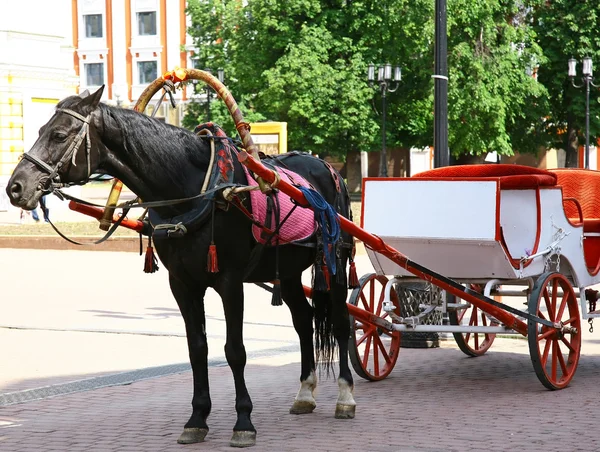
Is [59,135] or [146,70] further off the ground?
[146,70]

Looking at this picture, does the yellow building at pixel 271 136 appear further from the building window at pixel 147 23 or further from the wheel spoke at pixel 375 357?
the building window at pixel 147 23

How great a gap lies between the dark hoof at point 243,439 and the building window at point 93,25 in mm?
66145

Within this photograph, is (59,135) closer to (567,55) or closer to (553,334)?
(553,334)

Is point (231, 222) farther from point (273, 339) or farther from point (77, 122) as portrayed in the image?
point (273, 339)

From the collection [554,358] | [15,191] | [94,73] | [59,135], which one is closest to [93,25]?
[94,73]

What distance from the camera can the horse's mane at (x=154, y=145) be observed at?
6.69m

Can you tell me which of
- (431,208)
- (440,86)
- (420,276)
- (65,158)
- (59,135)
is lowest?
(420,276)

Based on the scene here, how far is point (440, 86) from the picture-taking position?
11.4 meters

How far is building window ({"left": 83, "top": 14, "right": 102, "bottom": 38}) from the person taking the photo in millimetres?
70062

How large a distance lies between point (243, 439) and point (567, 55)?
40.8 meters

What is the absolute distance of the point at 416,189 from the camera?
348 inches

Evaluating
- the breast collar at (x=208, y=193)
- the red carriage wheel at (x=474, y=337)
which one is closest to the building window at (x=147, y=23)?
the red carriage wheel at (x=474, y=337)

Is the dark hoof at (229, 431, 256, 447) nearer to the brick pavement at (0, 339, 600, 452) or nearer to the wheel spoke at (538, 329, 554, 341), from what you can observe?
the brick pavement at (0, 339, 600, 452)

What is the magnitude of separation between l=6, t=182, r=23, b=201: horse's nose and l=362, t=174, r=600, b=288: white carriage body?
3562mm
